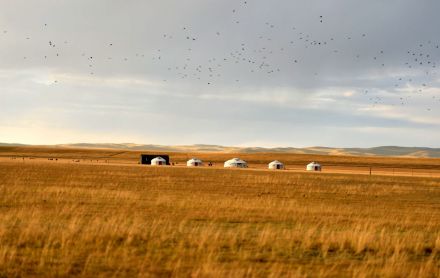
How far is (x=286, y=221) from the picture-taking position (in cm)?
2420

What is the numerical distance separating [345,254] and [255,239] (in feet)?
10.6

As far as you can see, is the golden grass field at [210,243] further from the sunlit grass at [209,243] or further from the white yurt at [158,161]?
the white yurt at [158,161]

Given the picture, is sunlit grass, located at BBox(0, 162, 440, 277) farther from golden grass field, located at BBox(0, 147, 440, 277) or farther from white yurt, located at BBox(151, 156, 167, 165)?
white yurt, located at BBox(151, 156, 167, 165)

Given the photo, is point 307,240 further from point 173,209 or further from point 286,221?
point 173,209

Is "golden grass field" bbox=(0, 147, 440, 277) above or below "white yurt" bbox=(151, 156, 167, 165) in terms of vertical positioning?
below

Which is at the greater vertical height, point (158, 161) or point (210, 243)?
point (158, 161)

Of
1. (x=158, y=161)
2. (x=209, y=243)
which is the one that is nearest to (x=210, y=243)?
(x=209, y=243)

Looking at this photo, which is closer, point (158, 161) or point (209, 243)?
point (209, 243)

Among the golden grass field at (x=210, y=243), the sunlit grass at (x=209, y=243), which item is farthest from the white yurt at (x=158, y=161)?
the sunlit grass at (x=209, y=243)

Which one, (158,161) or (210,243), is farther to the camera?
(158,161)

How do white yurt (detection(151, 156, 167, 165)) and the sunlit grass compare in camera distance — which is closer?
the sunlit grass

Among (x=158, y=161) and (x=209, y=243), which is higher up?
(x=158, y=161)

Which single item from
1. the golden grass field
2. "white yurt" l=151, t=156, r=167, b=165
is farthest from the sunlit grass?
"white yurt" l=151, t=156, r=167, b=165

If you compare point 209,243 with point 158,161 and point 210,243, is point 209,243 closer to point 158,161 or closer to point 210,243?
point 210,243
